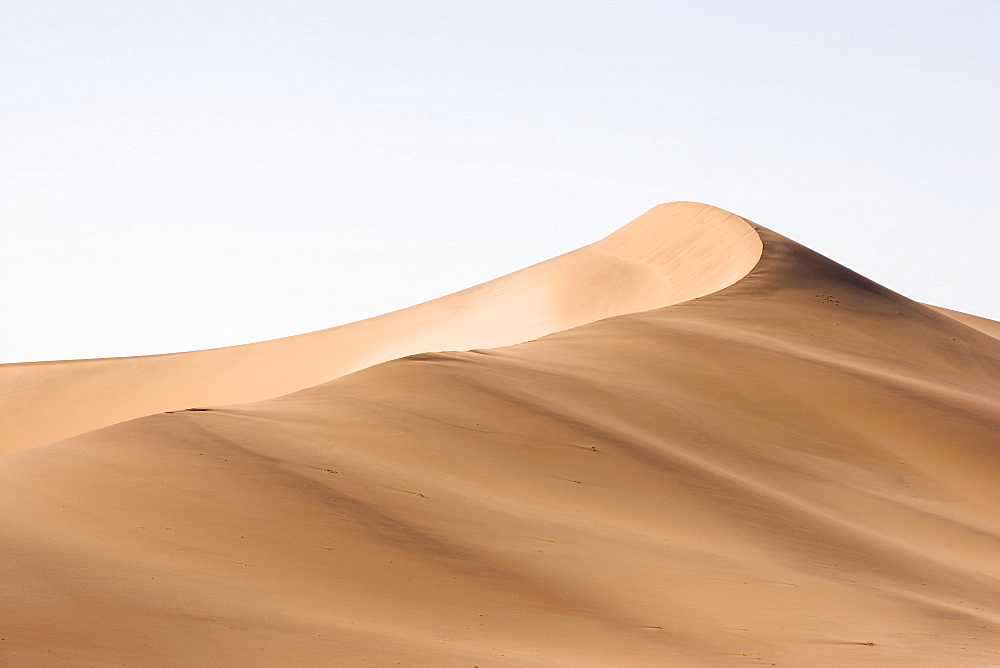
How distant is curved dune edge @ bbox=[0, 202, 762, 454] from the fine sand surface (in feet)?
31.1

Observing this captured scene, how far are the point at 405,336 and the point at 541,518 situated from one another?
22469 millimetres

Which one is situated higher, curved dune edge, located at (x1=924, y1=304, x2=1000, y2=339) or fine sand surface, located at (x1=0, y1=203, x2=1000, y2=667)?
curved dune edge, located at (x1=924, y1=304, x2=1000, y2=339)

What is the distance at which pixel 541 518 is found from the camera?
28.4ft

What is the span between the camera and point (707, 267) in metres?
24.8

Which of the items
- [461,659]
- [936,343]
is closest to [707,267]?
[936,343]

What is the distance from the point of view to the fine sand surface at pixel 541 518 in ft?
19.9

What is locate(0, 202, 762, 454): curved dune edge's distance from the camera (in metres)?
26.9

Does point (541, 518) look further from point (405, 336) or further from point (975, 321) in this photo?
point (975, 321)

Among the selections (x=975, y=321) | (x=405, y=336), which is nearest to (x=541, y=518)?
(x=405, y=336)

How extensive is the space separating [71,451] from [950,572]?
730cm

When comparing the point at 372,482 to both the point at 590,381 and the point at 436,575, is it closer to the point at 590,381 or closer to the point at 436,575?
the point at 436,575

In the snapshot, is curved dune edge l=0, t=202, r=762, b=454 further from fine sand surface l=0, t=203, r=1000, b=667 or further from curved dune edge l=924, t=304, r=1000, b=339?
curved dune edge l=924, t=304, r=1000, b=339

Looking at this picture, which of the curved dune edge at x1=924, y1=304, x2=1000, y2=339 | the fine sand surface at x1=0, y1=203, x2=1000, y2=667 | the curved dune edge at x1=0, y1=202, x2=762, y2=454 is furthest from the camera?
the curved dune edge at x1=924, y1=304, x2=1000, y2=339

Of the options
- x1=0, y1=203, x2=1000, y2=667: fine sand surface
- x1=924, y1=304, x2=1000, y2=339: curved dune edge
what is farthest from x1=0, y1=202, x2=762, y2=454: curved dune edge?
x1=924, y1=304, x2=1000, y2=339: curved dune edge
